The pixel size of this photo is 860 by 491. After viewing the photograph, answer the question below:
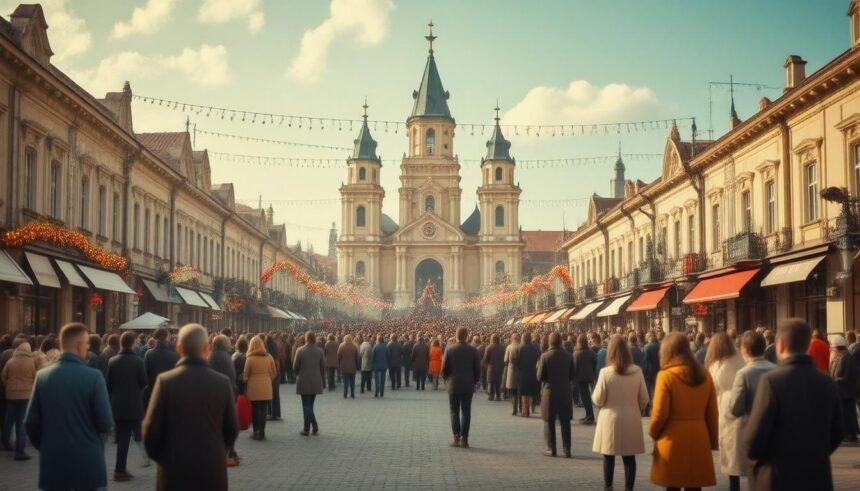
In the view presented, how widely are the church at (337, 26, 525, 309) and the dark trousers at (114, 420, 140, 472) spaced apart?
3704 inches

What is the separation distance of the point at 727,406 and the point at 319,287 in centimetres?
5233

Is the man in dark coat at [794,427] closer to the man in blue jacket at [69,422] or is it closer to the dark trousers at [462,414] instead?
the man in blue jacket at [69,422]

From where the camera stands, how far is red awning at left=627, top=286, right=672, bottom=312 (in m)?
35.6

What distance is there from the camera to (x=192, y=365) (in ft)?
23.2

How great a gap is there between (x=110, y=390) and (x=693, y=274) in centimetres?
2431

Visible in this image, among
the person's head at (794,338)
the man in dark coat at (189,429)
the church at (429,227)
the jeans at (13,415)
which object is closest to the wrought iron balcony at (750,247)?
the jeans at (13,415)

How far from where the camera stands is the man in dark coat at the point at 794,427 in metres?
6.60

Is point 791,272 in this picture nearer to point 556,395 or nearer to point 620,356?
point 556,395

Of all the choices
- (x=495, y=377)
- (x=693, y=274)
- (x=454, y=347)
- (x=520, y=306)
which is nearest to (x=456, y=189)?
(x=520, y=306)

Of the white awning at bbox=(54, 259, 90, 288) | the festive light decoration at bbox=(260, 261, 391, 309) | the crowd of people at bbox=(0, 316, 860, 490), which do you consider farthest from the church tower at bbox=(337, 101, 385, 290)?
the crowd of people at bbox=(0, 316, 860, 490)

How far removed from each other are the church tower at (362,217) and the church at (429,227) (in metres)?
0.11

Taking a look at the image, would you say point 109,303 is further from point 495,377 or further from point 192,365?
point 192,365

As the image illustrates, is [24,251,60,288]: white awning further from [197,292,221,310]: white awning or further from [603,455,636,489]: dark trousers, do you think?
[197,292,221,310]: white awning

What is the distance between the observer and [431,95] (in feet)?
394
